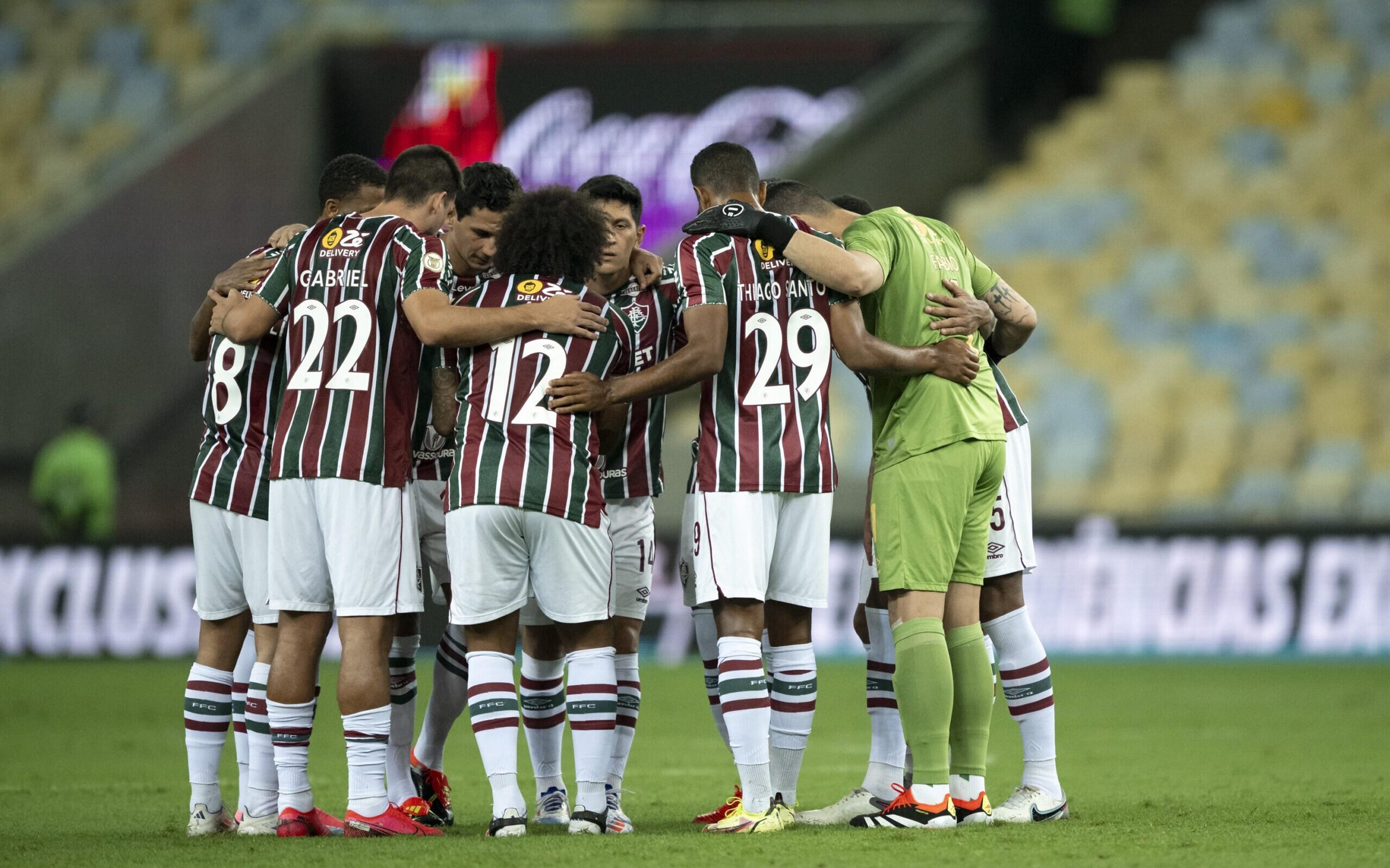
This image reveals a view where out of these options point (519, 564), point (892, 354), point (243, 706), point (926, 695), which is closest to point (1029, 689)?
point (926, 695)

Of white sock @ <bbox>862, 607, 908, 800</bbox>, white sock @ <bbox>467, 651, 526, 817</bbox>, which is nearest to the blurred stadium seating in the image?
white sock @ <bbox>862, 607, 908, 800</bbox>

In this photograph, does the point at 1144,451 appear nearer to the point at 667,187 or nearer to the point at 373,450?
the point at 667,187

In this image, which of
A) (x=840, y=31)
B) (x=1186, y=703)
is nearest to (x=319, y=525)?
(x=1186, y=703)

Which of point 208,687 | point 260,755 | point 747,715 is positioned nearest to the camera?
point 747,715

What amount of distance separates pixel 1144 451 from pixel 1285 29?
5590 millimetres

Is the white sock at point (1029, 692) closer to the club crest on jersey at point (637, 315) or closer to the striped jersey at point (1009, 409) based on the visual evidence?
the striped jersey at point (1009, 409)

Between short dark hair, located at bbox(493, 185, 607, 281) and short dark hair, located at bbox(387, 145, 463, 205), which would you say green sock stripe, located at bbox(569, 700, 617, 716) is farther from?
short dark hair, located at bbox(387, 145, 463, 205)

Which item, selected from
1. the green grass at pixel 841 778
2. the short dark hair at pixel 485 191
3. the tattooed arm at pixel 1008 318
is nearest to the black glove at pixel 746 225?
the short dark hair at pixel 485 191

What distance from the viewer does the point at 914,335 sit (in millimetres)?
5438

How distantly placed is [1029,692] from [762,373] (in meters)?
1.45

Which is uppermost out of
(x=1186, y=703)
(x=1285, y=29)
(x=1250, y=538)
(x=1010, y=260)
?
(x=1285, y=29)

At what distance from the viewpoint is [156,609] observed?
41.7ft

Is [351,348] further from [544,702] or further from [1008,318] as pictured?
[1008,318]

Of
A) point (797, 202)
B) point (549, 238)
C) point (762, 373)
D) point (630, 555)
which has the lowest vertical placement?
point (630, 555)
